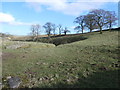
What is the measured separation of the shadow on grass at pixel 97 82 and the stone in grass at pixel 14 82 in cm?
125

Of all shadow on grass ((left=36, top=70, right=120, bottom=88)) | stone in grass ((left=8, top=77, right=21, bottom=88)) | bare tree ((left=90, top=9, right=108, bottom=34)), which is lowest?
stone in grass ((left=8, top=77, right=21, bottom=88))

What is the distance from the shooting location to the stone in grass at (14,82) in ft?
13.3

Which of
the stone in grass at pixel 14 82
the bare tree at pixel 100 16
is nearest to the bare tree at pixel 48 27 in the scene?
the bare tree at pixel 100 16

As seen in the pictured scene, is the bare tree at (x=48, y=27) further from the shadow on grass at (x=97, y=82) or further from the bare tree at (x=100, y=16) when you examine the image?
the shadow on grass at (x=97, y=82)

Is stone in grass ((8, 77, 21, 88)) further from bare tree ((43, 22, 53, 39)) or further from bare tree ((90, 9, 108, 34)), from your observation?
bare tree ((43, 22, 53, 39))

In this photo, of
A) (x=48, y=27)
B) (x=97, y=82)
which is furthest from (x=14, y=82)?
(x=48, y=27)

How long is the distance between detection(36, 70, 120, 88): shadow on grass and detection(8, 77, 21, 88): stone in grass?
1.25 m

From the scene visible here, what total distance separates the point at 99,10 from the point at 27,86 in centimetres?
2679

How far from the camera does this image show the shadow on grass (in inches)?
145

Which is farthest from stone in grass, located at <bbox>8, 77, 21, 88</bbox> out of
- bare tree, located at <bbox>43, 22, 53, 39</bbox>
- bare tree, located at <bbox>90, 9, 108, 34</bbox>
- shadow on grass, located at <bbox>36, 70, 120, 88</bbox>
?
bare tree, located at <bbox>43, 22, 53, 39</bbox>

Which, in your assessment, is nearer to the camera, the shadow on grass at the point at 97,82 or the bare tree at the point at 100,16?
the shadow on grass at the point at 97,82


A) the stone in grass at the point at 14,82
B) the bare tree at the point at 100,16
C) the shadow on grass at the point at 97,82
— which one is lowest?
the stone in grass at the point at 14,82

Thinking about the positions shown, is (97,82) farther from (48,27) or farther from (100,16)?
(48,27)

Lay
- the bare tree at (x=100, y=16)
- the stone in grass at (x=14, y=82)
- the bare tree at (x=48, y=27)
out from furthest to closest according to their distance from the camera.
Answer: the bare tree at (x=48, y=27) < the bare tree at (x=100, y=16) < the stone in grass at (x=14, y=82)
